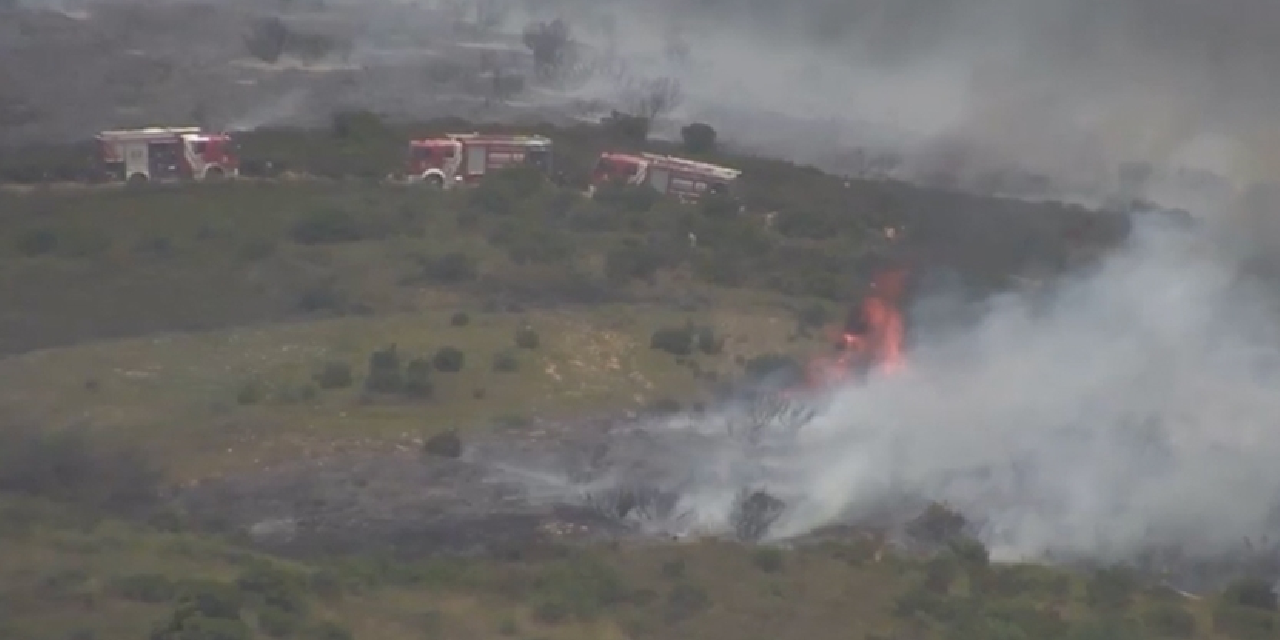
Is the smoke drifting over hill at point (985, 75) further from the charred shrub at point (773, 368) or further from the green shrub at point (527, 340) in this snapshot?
the green shrub at point (527, 340)

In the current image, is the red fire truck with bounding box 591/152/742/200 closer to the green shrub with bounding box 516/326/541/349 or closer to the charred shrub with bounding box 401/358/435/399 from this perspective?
the green shrub with bounding box 516/326/541/349

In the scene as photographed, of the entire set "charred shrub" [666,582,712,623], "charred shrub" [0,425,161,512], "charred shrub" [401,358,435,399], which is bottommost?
"charred shrub" [0,425,161,512]

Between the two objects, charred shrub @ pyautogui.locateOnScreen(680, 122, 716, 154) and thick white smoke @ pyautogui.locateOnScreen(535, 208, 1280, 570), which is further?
charred shrub @ pyautogui.locateOnScreen(680, 122, 716, 154)

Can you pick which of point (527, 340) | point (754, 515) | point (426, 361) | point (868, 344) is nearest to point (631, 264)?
point (868, 344)

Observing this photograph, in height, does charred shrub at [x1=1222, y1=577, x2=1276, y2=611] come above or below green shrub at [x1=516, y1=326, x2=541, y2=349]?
below

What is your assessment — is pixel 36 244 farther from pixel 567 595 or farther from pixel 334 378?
pixel 567 595

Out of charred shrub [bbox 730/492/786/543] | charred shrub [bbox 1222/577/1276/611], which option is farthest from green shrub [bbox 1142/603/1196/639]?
charred shrub [bbox 730/492/786/543]

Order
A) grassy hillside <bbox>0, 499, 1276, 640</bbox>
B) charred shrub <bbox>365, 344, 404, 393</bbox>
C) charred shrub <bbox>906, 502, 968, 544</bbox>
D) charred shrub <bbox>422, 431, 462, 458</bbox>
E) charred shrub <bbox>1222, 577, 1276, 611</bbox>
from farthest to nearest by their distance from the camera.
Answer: charred shrub <bbox>365, 344, 404, 393</bbox>
charred shrub <bbox>422, 431, 462, 458</bbox>
charred shrub <bbox>906, 502, 968, 544</bbox>
charred shrub <bbox>1222, 577, 1276, 611</bbox>
grassy hillside <bbox>0, 499, 1276, 640</bbox>
